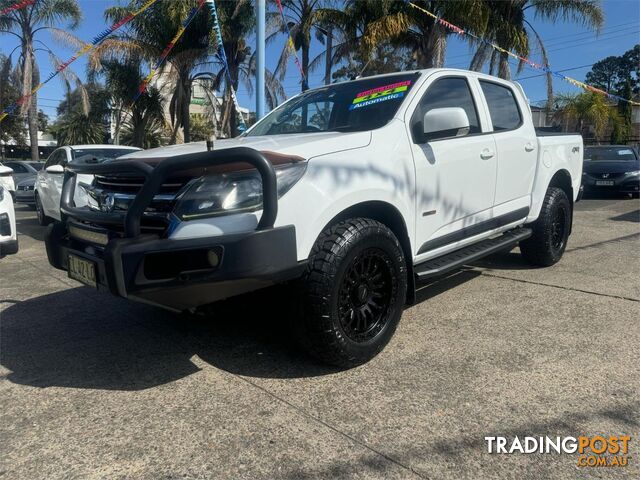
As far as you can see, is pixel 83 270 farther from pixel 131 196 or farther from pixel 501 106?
pixel 501 106

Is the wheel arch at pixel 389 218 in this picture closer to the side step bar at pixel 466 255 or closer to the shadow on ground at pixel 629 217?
the side step bar at pixel 466 255

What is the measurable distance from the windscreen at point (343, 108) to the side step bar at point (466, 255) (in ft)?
3.40

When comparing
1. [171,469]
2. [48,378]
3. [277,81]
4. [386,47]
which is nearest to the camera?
[171,469]

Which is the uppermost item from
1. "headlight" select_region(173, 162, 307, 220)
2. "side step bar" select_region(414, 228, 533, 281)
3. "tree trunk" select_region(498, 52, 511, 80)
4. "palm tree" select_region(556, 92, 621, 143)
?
"tree trunk" select_region(498, 52, 511, 80)

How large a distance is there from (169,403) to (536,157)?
13.2 feet

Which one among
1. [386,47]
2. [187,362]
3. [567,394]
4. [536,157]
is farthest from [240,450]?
[386,47]

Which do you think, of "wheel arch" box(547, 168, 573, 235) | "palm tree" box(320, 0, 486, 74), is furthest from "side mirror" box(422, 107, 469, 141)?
"palm tree" box(320, 0, 486, 74)

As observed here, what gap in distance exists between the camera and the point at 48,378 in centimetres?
303

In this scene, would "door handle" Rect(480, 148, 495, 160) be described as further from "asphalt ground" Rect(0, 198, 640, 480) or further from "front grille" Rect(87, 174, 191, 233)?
"front grille" Rect(87, 174, 191, 233)

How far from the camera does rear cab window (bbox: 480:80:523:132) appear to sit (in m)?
4.53

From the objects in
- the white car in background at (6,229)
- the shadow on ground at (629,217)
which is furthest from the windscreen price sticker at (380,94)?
the shadow on ground at (629,217)

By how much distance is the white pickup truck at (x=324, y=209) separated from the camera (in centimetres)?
250

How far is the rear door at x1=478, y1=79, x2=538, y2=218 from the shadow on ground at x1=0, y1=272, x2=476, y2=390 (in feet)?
3.90

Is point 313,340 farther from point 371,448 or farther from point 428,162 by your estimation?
point 428,162
